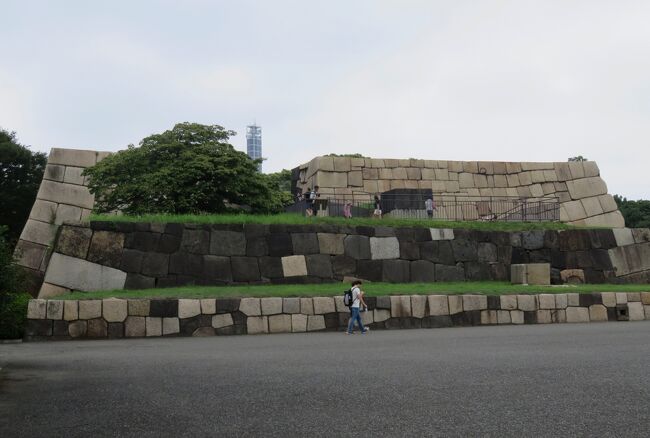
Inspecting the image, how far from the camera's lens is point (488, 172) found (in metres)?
30.7

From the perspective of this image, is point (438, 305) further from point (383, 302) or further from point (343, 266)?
point (343, 266)

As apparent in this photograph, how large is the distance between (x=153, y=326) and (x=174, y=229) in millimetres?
4084

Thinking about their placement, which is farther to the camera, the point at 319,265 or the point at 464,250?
the point at 464,250

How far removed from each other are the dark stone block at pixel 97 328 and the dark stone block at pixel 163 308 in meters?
1.20

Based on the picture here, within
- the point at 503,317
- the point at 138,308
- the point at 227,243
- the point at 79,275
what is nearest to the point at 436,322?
the point at 503,317

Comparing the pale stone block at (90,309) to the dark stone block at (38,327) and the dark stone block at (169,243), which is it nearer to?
the dark stone block at (38,327)

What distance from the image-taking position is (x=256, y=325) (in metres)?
15.9

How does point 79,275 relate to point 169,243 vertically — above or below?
below

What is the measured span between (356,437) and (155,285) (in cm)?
1430

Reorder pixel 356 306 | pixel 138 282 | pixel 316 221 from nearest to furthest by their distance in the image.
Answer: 1. pixel 356 306
2. pixel 138 282
3. pixel 316 221

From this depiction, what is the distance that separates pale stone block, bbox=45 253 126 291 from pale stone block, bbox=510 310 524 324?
11.7 m

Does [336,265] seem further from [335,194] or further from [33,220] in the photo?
[33,220]

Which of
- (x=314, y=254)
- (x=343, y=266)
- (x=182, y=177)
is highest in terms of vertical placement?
(x=182, y=177)

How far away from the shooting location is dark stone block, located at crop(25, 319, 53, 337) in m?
14.9
